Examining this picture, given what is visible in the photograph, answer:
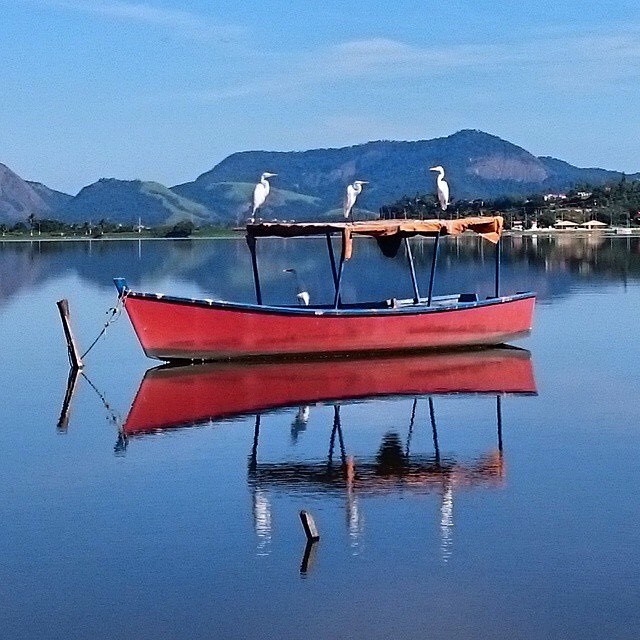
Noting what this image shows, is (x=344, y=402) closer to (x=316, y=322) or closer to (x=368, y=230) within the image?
(x=316, y=322)

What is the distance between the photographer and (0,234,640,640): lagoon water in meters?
11.0

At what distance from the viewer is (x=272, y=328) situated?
2483cm

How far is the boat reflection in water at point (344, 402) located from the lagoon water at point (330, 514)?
7 centimetres

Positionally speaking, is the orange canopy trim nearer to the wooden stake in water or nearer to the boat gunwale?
the boat gunwale

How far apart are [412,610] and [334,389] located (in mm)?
11582

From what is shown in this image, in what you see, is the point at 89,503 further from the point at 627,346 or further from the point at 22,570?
the point at 627,346

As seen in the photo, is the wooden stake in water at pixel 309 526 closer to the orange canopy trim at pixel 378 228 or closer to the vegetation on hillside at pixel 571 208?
the orange canopy trim at pixel 378 228

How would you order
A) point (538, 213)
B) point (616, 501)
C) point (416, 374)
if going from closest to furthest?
point (616, 501) → point (416, 374) → point (538, 213)

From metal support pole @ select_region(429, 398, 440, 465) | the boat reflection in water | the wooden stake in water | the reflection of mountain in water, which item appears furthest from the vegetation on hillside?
the wooden stake in water

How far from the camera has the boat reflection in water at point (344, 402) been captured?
602 inches

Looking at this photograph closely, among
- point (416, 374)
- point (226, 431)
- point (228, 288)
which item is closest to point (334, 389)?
point (416, 374)

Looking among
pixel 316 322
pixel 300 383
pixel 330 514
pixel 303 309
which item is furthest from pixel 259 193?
pixel 330 514

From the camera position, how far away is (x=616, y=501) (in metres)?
14.5

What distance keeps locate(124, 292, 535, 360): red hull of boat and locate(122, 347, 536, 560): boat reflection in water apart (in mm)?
288
